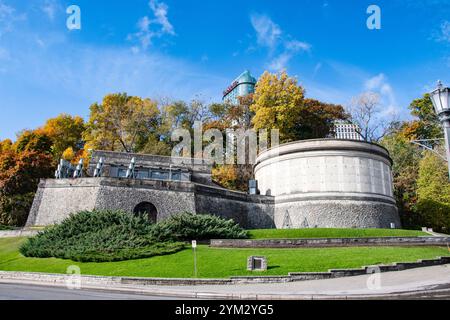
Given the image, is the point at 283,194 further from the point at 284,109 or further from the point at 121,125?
the point at 121,125

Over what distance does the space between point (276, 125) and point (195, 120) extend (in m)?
18.7

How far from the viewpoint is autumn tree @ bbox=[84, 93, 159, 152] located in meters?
60.0

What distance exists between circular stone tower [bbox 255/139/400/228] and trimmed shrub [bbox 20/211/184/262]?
17139 millimetres

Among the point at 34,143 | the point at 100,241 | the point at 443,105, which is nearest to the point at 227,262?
the point at 100,241

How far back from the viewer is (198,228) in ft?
90.6

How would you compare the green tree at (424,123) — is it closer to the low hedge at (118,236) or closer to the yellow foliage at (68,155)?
the low hedge at (118,236)

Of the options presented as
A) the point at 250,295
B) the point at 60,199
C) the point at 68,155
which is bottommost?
the point at 250,295

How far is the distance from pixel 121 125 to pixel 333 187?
122 ft

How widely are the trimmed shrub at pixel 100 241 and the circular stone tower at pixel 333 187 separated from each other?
17.1 m

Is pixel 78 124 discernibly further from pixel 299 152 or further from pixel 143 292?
pixel 143 292

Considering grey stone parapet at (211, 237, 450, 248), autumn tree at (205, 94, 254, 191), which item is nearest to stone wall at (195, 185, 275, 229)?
grey stone parapet at (211, 237, 450, 248)

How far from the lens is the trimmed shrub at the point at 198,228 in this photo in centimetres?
2698

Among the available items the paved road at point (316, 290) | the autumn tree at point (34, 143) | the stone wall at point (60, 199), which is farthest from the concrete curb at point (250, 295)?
the autumn tree at point (34, 143)
